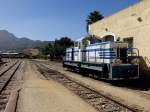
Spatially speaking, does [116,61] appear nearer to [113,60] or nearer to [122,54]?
[113,60]

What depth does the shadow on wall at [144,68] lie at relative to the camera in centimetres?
2009

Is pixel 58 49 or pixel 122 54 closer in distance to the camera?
pixel 122 54

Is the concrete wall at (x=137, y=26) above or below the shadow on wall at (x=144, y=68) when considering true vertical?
above

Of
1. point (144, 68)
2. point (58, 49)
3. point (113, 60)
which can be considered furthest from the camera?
point (58, 49)

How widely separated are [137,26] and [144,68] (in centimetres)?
337

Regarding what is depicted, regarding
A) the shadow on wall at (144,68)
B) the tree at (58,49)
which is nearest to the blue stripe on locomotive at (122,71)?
the shadow on wall at (144,68)

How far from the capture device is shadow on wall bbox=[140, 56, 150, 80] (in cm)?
2009

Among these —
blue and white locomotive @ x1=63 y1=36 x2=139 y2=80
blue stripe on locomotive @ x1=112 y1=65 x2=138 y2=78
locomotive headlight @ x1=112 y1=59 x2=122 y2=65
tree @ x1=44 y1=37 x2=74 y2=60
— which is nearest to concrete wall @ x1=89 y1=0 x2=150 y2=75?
blue and white locomotive @ x1=63 y1=36 x2=139 y2=80

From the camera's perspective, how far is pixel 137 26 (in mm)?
21781

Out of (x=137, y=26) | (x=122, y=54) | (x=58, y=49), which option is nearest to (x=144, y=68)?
(x=122, y=54)

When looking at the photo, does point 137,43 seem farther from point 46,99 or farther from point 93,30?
point 93,30

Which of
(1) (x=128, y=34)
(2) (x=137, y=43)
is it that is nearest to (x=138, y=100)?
(2) (x=137, y=43)

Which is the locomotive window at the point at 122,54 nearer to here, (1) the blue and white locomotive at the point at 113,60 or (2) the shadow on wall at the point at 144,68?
(1) the blue and white locomotive at the point at 113,60

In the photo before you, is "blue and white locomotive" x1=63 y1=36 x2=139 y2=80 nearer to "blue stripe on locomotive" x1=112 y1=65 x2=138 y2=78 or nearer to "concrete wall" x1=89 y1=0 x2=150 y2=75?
"blue stripe on locomotive" x1=112 y1=65 x2=138 y2=78
